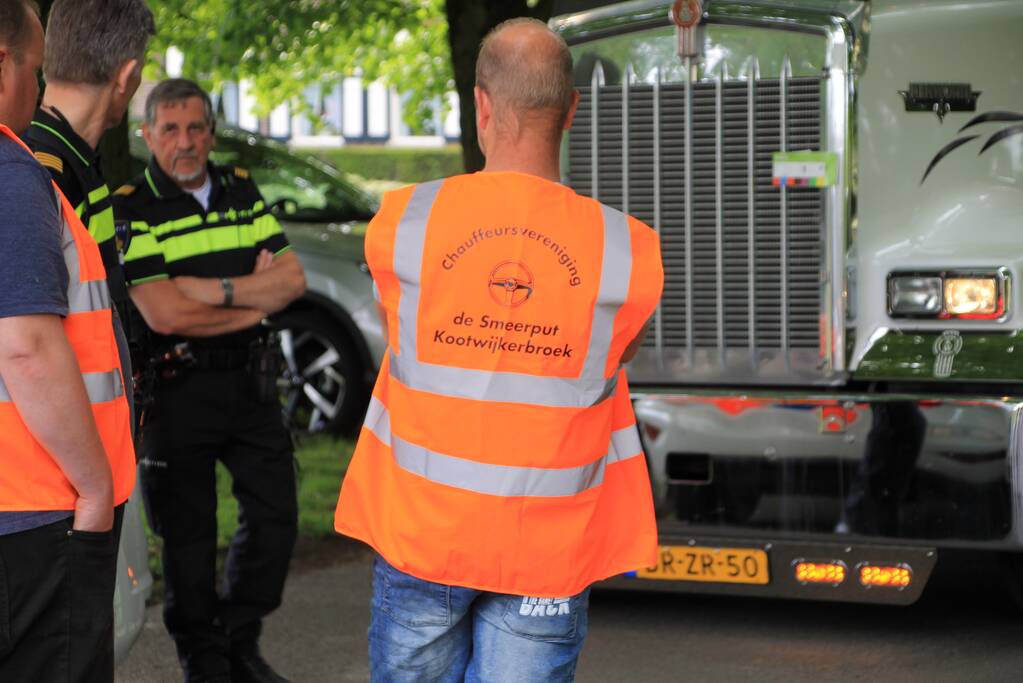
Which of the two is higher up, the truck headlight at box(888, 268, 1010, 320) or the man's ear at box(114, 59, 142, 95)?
the man's ear at box(114, 59, 142, 95)

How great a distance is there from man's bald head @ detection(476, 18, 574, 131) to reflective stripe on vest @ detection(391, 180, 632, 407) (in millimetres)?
219

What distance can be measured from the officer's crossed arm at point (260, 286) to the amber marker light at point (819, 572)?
2.01 meters

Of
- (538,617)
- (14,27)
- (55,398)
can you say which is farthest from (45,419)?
(538,617)

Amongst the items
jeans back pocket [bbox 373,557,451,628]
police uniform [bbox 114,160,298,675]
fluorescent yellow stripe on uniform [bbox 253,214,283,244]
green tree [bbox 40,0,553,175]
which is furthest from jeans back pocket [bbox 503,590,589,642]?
green tree [bbox 40,0,553,175]

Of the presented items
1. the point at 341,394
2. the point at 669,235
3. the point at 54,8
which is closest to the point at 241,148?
the point at 341,394

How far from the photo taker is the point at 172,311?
5.01 metres

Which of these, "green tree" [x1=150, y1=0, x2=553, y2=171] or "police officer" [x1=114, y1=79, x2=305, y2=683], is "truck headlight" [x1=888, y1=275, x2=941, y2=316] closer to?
"police officer" [x1=114, y1=79, x2=305, y2=683]

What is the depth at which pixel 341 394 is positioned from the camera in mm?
10211

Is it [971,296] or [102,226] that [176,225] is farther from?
[971,296]

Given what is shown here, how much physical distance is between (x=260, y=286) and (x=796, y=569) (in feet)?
6.93

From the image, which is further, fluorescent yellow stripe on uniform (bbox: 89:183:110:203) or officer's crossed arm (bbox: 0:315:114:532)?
fluorescent yellow stripe on uniform (bbox: 89:183:110:203)

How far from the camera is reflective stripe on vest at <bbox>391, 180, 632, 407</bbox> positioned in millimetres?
2869

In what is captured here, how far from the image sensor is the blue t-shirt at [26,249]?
2.83 m

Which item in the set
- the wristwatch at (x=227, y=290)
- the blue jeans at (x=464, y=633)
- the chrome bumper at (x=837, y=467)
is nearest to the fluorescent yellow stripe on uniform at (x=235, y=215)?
the wristwatch at (x=227, y=290)
